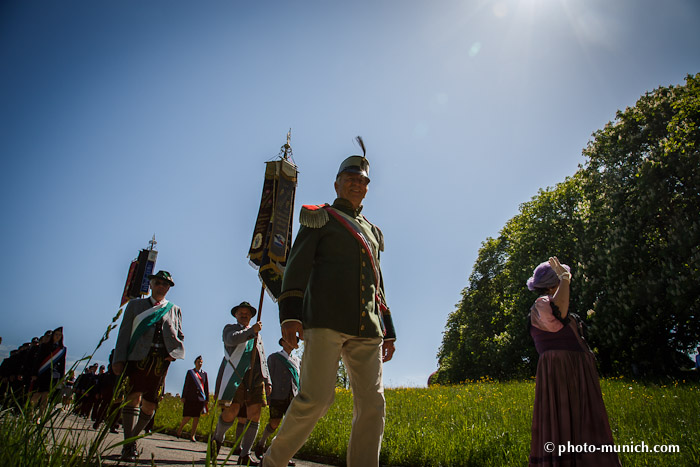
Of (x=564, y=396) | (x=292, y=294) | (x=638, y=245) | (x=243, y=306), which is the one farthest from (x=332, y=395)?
(x=638, y=245)

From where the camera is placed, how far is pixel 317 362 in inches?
110

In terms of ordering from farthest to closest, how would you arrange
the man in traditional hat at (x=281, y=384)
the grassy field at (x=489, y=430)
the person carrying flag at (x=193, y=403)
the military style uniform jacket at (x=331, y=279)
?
the person carrying flag at (x=193, y=403)
the man in traditional hat at (x=281, y=384)
the grassy field at (x=489, y=430)
the military style uniform jacket at (x=331, y=279)

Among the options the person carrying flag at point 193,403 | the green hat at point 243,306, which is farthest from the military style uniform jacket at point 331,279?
the person carrying flag at point 193,403

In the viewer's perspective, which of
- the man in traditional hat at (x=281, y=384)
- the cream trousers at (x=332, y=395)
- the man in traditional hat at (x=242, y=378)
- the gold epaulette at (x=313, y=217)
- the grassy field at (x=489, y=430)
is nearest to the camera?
the cream trousers at (x=332, y=395)

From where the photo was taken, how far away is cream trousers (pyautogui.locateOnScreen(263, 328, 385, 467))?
265 cm

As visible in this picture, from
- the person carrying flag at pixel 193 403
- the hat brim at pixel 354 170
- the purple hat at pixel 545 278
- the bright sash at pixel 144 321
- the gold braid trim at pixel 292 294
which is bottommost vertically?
the person carrying flag at pixel 193 403

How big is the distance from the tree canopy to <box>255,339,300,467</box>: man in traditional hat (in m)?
14.0

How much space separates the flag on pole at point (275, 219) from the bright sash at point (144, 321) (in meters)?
2.54

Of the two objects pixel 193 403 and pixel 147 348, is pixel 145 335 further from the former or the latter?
pixel 193 403

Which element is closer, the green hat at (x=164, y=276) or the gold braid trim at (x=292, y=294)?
the gold braid trim at (x=292, y=294)

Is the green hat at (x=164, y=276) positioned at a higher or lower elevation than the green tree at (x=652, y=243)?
lower

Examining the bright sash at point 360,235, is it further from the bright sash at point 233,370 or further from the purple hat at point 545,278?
the bright sash at point 233,370

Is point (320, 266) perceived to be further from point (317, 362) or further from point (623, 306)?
point (623, 306)

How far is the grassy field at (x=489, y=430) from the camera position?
4785mm
